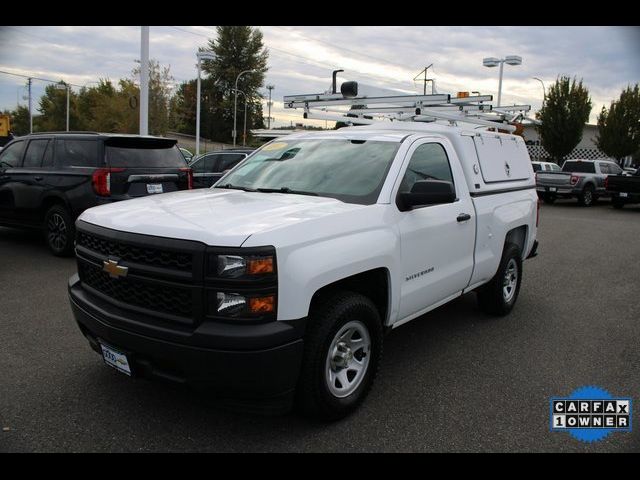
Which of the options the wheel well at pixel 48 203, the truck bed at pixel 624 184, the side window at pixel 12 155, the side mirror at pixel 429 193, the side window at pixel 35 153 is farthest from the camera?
the truck bed at pixel 624 184

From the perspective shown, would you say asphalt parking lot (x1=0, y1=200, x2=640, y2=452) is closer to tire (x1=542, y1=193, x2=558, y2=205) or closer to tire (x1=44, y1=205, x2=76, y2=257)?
tire (x1=44, y1=205, x2=76, y2=257)

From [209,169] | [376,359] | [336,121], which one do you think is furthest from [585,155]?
[376,359]

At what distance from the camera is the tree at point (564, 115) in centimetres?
3288

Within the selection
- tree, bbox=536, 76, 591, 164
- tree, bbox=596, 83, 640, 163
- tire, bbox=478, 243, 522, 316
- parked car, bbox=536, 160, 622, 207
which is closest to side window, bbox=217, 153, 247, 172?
tire, bbox=478, 243, 522, 316

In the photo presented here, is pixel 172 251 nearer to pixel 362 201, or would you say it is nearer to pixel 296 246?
pixel 296 246

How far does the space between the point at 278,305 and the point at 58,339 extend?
2787mm

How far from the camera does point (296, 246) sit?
9.65ft

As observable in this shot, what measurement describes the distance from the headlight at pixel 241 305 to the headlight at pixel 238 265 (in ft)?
0.38

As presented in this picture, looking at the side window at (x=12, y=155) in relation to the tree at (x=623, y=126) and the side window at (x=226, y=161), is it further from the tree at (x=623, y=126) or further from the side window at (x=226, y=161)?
the tree at (x=623, y=126)

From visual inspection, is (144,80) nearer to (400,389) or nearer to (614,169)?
(400,389)

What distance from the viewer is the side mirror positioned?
3.69 m

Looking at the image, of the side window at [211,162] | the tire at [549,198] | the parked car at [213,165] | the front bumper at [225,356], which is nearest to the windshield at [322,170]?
the front bumper at [225,356]

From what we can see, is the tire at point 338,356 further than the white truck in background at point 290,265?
Yes

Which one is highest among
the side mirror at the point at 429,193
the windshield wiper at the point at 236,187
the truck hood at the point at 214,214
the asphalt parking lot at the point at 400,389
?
the side mirror at the point at 429,193
